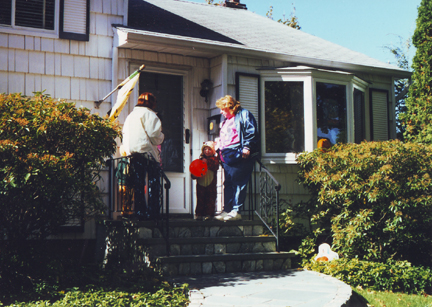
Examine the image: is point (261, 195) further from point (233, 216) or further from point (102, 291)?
point (102, 291)

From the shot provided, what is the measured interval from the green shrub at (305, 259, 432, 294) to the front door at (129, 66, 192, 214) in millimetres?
2832

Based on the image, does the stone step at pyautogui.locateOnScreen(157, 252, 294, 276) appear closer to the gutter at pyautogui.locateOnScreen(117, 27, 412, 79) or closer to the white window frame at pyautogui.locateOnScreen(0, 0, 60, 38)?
the gutter at pyautogui.locateOnScreen(117, 27, 412, 79)

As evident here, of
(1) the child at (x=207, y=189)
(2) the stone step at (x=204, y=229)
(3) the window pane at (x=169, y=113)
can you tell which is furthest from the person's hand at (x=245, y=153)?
(3) the window pane at (x=169, y=113)

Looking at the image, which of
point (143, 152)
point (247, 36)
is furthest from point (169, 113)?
point (247, 36)

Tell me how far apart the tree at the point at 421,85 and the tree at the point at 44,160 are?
20.8 ft

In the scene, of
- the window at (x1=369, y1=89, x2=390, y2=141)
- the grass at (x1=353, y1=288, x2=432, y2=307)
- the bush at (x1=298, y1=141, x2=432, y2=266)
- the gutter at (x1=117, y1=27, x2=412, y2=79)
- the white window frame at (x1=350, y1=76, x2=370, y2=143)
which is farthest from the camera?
the window at (x1=369, y1=89, x2=390, y2=141)

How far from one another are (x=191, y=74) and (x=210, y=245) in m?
3.32

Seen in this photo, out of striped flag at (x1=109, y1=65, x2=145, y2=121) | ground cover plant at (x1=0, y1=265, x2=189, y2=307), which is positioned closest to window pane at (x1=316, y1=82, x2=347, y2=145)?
striped flag at (x1=109, y1=65, x2=145, y2=121)

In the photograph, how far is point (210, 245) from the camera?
22.7 feet

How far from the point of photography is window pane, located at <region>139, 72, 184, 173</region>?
341 inches

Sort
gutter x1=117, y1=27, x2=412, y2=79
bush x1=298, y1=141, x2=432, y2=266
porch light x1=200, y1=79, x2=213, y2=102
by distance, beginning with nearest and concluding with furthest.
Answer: bush x1=298, y1=141, x2=432, y2=266 < gutter x1=117, y1=27, x2=412, y2=79 < porch light x1=200, y1=79, x2=213, y2=102

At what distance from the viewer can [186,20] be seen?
10.0m

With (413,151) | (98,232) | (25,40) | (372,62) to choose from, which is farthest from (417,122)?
(25,40)

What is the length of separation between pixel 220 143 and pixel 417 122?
178 inches
